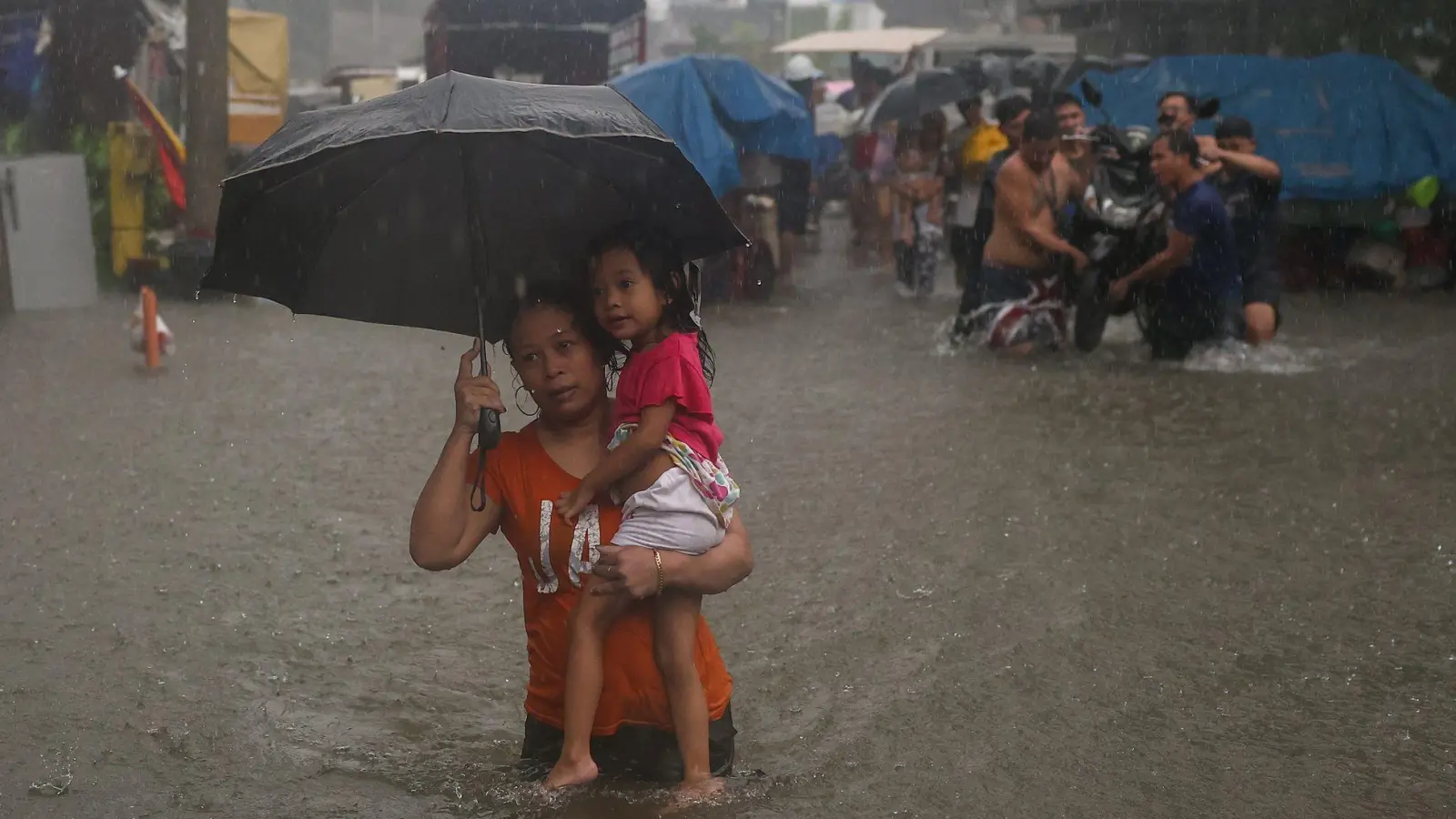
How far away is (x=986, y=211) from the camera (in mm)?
12102

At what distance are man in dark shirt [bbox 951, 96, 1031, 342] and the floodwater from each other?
185 cm

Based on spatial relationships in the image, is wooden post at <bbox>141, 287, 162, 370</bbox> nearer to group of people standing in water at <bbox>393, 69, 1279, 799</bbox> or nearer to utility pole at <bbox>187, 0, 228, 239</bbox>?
utility pole at <bbox>187, 0, 228, 239</bbox>

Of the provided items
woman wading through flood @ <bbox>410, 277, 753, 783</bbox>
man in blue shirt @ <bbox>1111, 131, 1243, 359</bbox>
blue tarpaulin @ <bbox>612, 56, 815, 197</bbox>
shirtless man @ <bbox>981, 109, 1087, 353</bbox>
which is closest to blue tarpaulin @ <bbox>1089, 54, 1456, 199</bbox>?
blue tarpaulin @ <bbox>612, 56, 815, 197</bbox>

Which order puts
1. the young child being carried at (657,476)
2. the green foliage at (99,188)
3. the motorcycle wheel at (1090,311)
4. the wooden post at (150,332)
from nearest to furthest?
the young child being carried at (657,476) < the wooden post at (150,332) < the motorcycle wheel at (1090,311) < the green foliage at (99,188)

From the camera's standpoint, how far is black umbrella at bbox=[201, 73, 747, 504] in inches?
135

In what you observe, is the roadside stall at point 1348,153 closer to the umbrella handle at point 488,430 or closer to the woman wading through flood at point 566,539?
the woman wading through flood at point 566,539

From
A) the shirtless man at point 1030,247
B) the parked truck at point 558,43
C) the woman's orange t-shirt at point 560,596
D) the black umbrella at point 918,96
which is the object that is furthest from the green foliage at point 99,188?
the woman's orange t-shirt at point 560,596

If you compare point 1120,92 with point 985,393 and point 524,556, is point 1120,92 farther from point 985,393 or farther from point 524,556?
point 524,556

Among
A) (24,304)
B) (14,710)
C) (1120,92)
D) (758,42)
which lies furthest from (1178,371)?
(758,42)

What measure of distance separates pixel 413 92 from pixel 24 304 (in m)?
12.6

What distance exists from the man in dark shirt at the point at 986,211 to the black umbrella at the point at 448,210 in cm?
844

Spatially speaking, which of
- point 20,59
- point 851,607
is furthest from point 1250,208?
point 20,59

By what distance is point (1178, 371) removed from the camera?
36.6 ft

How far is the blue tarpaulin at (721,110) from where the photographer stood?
14.5 metres
